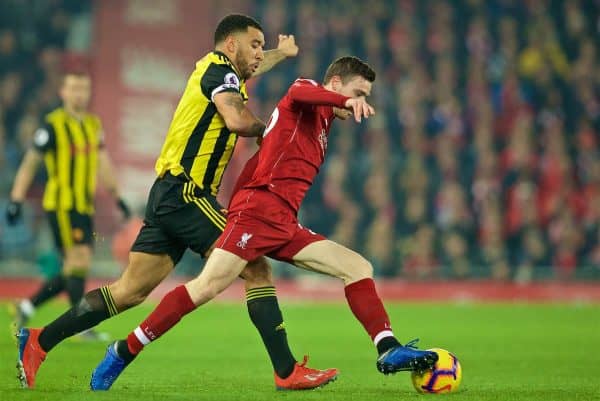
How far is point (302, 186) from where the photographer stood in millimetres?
6969

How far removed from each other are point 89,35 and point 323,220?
5.43m

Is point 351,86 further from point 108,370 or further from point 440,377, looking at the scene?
point 108,370

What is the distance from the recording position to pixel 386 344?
6648 mm

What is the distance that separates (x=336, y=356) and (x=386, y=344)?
3232 millimetres

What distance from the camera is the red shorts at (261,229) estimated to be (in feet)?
22.0

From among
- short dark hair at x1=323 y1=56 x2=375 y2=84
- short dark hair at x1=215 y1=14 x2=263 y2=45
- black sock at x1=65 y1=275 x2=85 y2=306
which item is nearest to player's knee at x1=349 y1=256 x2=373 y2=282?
short dark hair at x1=323 y1=56 x2=375 y2=84

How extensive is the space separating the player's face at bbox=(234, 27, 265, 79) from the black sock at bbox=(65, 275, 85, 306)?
4167 millimetres

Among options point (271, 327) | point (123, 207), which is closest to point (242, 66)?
point (271, 327)

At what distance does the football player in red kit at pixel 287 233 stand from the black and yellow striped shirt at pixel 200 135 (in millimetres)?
217

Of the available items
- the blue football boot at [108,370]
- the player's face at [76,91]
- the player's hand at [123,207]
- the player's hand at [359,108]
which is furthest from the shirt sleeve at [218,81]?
the player's face at [76,91]

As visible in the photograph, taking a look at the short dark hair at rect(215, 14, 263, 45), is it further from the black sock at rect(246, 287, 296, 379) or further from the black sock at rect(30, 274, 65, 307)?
the black sock at rect(30, 274, 65, 307)

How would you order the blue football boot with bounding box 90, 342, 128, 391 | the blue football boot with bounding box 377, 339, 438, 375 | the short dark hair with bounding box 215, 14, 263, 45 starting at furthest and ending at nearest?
the short dark hair with bounding box 215, 14, 263, 45, the blue football boot with bounding box 90, 342, 128, 391, the blue football boot with bounding box 377, 339, 438, 375

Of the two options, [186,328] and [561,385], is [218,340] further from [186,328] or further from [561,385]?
[561,385]

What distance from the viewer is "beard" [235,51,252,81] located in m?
7.14
